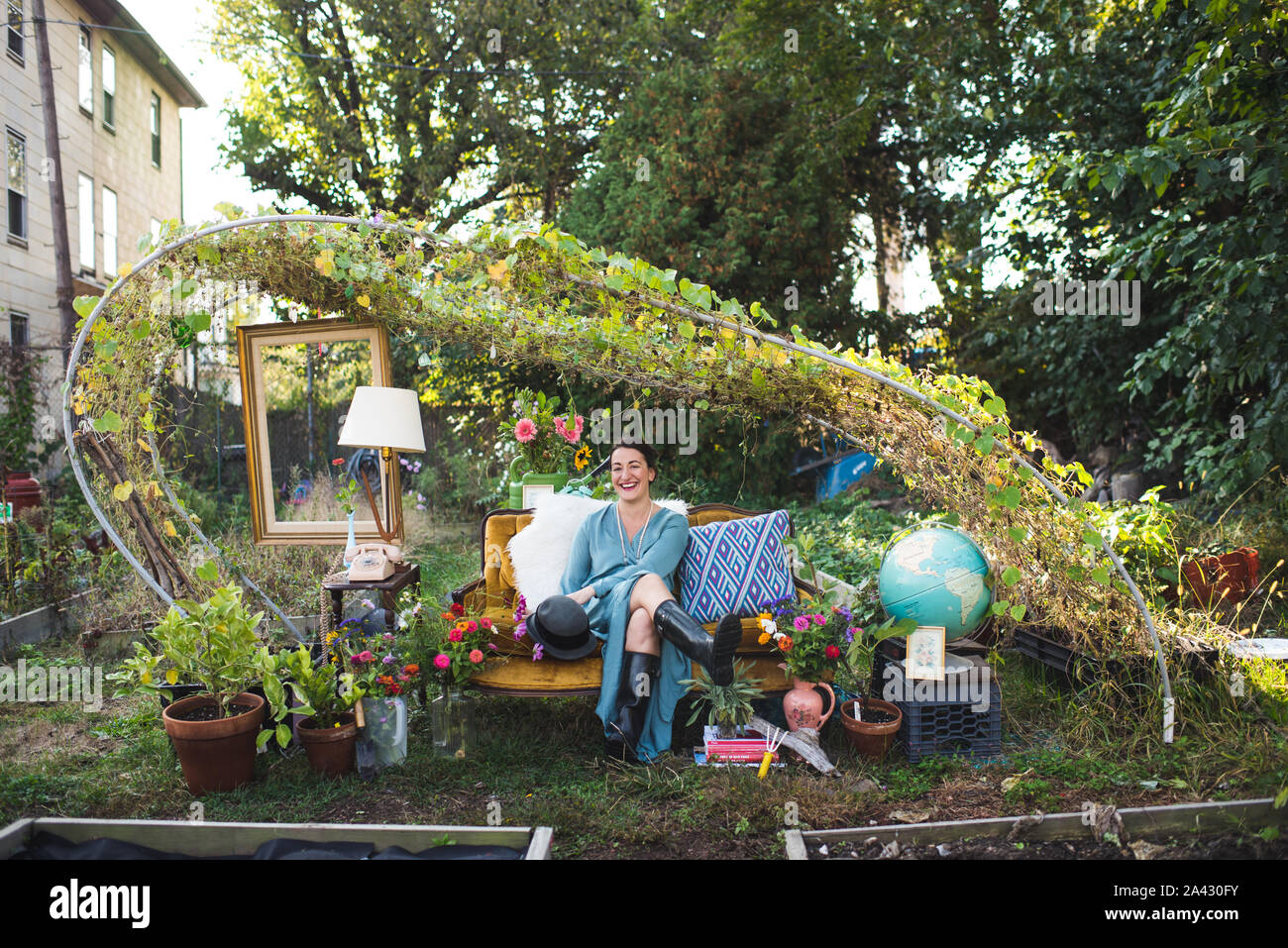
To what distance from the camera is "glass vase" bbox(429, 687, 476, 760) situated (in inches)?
151

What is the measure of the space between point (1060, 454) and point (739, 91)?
5.65 metres

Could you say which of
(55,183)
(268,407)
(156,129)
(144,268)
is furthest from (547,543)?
(156,129)

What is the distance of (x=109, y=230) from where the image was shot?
1252 cm

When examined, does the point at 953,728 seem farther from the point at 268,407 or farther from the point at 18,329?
the point at 18,329

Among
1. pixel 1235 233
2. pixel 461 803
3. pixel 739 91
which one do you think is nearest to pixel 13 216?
pixel 739 91

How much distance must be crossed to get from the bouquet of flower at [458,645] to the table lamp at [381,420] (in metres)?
0.88

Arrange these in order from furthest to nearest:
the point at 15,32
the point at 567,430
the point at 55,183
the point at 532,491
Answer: the point at 15,32 → the point at 55,183 → the point at 567,430 → the point at 532,491

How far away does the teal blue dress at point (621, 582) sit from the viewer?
3785mm

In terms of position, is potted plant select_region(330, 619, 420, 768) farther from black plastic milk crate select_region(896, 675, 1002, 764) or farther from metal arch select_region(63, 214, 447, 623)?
black plastic milk crate select_region(896, 675, 1002, 764)

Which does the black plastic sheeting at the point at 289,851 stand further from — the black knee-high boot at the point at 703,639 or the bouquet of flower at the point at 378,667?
the black knee-high boot at the point at 703,639

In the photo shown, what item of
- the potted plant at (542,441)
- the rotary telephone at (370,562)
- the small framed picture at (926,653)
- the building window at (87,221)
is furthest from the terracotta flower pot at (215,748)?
the building window at (87,221)

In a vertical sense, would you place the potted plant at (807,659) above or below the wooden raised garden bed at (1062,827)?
above

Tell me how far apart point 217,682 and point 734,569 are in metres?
2.39

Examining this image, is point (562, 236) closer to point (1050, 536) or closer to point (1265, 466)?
point (1050, 536)
